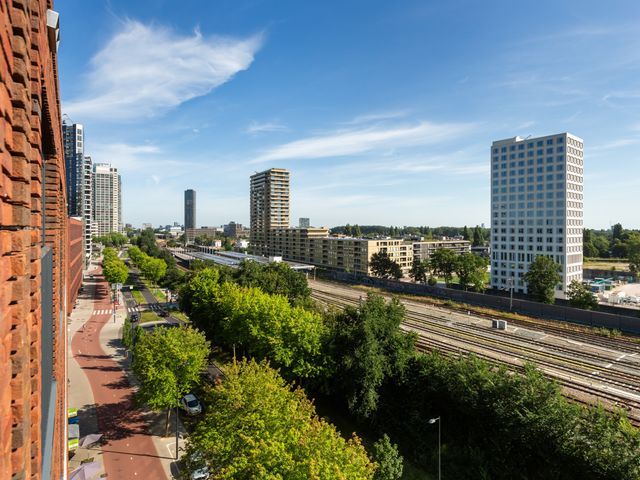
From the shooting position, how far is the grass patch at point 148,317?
57.8 meters

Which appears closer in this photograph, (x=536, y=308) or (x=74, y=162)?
(x=536, y=308)

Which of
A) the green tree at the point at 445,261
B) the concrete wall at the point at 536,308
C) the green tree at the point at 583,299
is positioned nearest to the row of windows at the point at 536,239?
the green tree at the point at 445,261

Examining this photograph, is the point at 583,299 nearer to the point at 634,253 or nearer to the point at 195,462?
the point at 195,462

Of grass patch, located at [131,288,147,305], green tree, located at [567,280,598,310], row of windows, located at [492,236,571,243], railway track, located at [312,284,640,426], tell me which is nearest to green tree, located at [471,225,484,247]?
row of windows, located at [492,236,571,243]

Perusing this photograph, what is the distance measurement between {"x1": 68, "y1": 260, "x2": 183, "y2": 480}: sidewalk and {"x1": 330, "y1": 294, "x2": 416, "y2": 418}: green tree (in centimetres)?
1266

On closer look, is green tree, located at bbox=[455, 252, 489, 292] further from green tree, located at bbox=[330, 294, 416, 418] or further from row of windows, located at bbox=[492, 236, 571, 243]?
green tree, located at bbox=[330, 294, 416, 418]

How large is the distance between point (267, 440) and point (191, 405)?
51.6ft

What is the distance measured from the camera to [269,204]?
162 metres

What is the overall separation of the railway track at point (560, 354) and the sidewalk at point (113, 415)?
25.3 metres

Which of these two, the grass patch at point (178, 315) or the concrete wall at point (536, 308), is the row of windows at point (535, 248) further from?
the grass patch at point (178, 315)

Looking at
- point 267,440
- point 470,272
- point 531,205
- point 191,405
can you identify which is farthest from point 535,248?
point 267,440

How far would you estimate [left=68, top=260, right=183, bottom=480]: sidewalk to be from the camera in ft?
75.7

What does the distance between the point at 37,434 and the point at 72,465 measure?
24270 mm

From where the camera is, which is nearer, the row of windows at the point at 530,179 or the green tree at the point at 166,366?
the green tree at the point at 166,366
